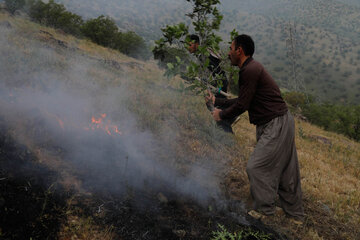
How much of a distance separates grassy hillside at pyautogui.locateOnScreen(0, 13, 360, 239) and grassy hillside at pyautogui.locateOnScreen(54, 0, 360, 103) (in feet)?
66.3

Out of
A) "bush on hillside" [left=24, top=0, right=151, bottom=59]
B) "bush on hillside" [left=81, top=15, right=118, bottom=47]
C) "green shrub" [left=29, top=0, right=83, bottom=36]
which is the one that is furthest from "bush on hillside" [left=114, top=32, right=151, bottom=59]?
"green shrub" [left=29, top=0, right=83, bottom=36]

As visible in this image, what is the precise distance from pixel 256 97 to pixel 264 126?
36 centimetres

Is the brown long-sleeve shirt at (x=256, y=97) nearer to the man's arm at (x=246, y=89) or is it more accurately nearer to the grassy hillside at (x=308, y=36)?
the man's arm at (x=246, y=89)

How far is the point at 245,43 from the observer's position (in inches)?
114

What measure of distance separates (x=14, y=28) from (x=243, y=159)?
8934 millimetres

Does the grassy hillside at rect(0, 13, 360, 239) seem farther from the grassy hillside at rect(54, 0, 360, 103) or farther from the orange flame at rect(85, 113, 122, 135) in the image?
the grassy hillside at rect(54, 0, 360, 103)

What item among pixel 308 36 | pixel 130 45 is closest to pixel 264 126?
pixel 130 45

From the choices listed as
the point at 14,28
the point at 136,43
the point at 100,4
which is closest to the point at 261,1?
the point at 100,4

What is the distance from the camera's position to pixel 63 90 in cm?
504

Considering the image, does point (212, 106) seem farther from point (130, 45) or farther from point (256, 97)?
point (130, 45)

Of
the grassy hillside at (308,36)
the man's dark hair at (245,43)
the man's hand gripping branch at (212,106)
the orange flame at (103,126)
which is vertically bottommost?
the orange flame at (103,126)

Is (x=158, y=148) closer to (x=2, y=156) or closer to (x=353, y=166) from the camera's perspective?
(x=2, y=156)

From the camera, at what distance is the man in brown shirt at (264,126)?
112 inches

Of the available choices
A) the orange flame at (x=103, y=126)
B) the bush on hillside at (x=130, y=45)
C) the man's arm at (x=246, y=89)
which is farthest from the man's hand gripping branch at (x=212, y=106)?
the bush on hillside at (x=130, y=45)
